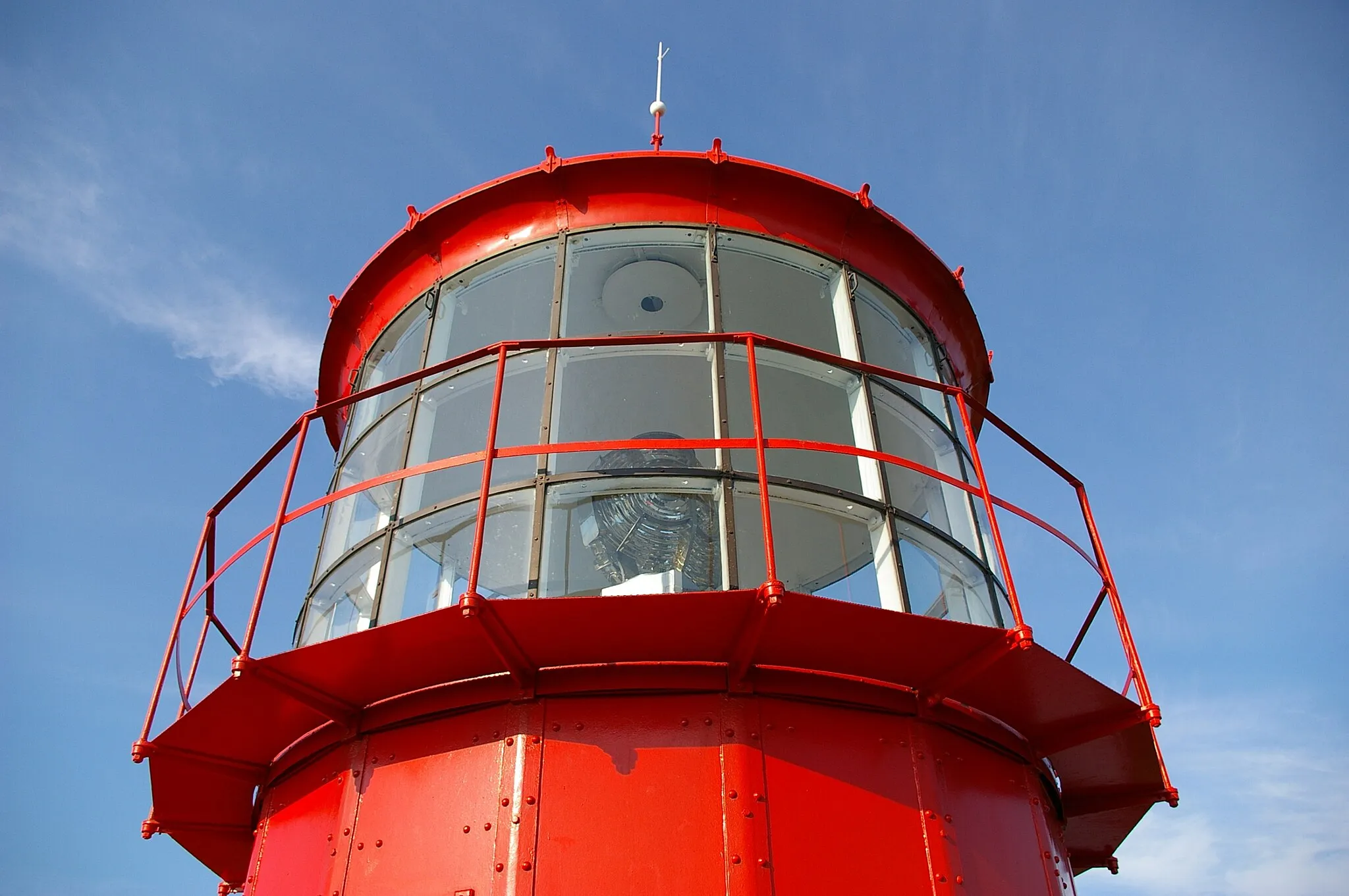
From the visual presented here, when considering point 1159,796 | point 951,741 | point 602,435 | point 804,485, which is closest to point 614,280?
point 602,435

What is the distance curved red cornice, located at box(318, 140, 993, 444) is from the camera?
281 inches

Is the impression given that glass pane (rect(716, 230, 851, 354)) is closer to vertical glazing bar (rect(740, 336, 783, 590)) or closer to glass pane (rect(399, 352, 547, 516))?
glass pane (rect(399, 352, 547, 516))

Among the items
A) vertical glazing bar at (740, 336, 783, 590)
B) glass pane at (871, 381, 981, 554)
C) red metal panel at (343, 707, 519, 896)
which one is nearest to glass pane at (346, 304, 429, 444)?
red metal panel at (343, 707, 519, 896)

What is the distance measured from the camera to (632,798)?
4.39m

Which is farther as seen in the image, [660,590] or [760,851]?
[660,590]

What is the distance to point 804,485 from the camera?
18.3 feet

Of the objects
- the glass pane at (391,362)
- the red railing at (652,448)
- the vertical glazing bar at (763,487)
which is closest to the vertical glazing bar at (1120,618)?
the red railing at (652,448)

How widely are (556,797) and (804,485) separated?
83.1 inches

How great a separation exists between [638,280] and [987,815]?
12.8 ft

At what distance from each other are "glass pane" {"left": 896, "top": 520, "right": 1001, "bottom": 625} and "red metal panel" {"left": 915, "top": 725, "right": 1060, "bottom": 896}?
77 cm

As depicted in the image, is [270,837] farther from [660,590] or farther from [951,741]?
[951,741]

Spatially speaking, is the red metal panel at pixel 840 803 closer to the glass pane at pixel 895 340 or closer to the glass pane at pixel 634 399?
the glass pane at pixel 634 399

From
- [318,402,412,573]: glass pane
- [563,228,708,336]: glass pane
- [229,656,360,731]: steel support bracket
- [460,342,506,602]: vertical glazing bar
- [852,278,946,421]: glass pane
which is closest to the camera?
[460,342,506,602]: vertical glazing bar

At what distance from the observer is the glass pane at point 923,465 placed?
6406 millimetres
